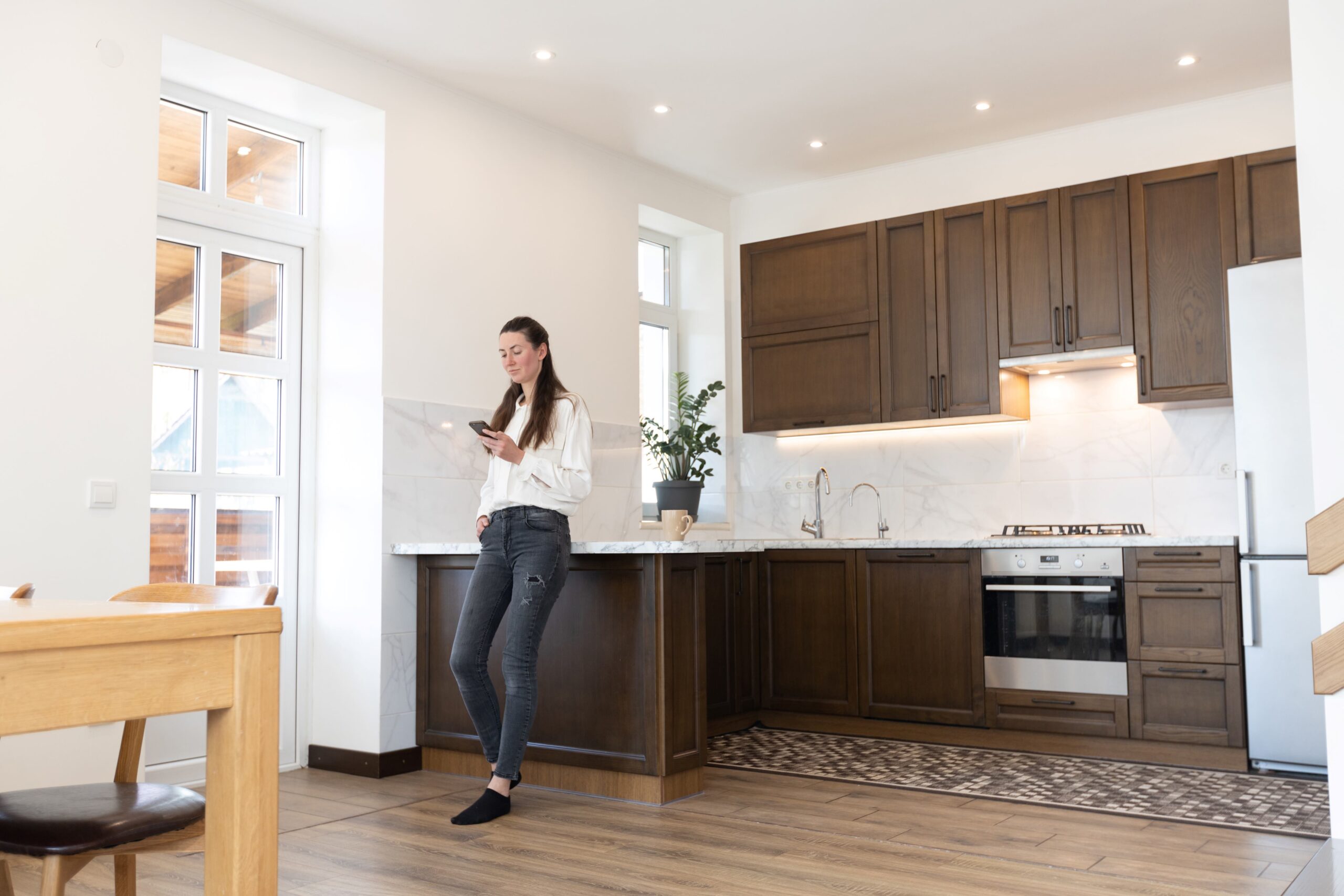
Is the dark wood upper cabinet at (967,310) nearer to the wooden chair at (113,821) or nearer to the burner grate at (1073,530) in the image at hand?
the burner grate at (1073,530)

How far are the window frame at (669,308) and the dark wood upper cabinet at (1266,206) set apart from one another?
2.91 m

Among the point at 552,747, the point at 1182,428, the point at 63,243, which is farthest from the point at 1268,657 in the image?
the point at 63,243

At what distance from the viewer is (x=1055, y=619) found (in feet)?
14.4

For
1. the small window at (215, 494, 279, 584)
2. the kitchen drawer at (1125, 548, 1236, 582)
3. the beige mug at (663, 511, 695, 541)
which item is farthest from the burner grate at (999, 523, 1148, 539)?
the small window at (215, 494, 279, 584)

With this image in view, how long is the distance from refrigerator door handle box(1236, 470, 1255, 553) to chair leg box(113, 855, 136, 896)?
3.68 metres

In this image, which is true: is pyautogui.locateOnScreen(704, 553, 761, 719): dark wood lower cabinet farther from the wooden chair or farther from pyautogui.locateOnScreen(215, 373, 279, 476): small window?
the wooden chair

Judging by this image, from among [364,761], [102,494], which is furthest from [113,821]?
[364,761]

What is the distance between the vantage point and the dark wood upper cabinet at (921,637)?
15.0 ft

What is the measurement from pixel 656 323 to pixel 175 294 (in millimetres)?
2760

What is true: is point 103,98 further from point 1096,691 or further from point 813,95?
point 1096,691

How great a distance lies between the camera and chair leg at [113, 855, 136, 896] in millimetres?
1715

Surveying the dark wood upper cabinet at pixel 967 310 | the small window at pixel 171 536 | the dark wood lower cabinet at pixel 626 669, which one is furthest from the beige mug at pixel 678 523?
the small window at pixel 171 536

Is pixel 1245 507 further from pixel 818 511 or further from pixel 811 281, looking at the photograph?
pixel 811 281

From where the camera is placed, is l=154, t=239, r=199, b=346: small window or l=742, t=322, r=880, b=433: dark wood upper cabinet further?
l=742, t=322, r=880, b=433: dark wood upper cabinet
